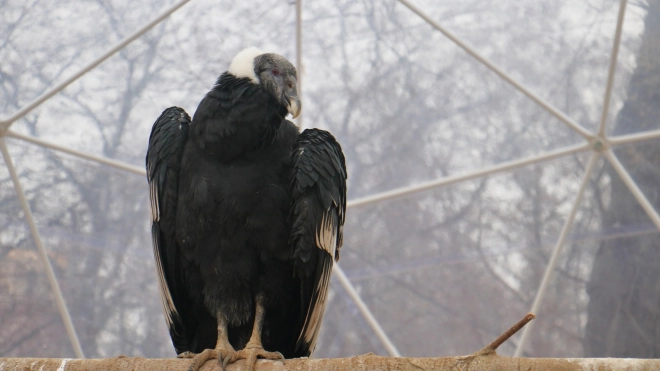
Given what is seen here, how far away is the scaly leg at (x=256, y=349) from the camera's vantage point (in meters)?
4.99

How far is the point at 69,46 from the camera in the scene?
8773mm

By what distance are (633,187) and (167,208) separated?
5.23 meters

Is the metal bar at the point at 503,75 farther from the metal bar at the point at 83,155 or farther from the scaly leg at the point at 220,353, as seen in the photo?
the scaly leg at the point at 220,353

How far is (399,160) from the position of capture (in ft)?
30.9

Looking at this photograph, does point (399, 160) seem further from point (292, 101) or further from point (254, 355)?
point (254, 355)

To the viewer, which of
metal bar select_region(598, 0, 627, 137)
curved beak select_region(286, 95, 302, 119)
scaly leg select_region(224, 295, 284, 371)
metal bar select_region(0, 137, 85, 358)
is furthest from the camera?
metal bar select_region(0, 137, 85, 358)

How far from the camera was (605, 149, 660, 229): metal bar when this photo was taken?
8406mm

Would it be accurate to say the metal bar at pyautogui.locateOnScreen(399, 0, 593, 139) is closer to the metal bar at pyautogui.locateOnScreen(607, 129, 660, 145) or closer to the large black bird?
the metal bar at pyautogui.locateOnScreen(607, 129, 660, 145)

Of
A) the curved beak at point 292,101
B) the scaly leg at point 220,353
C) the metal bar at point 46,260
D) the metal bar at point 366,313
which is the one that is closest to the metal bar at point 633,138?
the metal bar at point 366,313

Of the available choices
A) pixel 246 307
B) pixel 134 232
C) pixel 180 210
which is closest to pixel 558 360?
pixel 246 307

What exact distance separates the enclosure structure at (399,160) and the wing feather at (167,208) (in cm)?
269

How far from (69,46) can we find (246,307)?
4.54 meters

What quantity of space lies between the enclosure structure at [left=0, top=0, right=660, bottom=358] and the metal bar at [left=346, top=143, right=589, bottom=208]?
3 centimetres

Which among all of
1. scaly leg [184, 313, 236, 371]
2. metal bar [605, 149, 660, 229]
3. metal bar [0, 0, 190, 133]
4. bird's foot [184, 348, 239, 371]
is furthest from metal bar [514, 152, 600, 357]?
metal bar [0, 0, 190, 133]
